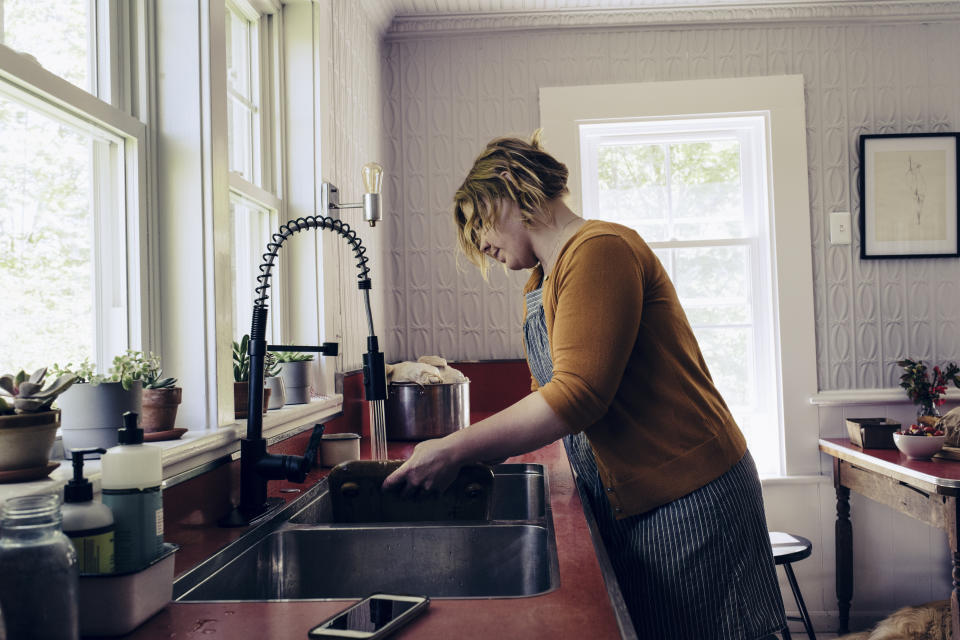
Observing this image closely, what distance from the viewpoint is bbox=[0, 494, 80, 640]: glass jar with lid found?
662 millimetres

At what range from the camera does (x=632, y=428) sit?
139 centimetres

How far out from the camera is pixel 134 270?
1.51 metres

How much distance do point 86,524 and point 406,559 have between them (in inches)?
24.1

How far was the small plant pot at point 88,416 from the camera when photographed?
46.8 inches

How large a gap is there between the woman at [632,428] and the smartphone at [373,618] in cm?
36

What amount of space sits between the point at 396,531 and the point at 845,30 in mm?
3247

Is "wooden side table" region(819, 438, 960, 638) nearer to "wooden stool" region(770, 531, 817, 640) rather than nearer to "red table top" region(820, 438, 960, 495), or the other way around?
"red table top" region(820, 438, 960, 495)

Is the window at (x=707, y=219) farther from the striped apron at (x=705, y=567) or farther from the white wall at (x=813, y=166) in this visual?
the striped apron at (x=705, y=567)

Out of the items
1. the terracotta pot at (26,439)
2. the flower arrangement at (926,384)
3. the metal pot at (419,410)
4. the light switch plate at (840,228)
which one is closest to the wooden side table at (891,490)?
the flower arrangement at (926,384)

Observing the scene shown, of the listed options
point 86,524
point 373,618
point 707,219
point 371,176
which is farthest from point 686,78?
point 86,524

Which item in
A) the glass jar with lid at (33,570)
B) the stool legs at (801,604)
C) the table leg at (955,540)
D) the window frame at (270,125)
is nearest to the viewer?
the glass jar with lid at (33,570)

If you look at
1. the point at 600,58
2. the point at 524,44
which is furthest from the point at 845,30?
the point at 524,44

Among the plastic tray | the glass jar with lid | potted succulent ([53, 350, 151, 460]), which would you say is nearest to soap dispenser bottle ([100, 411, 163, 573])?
the plastic tray

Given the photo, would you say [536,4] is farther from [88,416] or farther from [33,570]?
[33,570]
